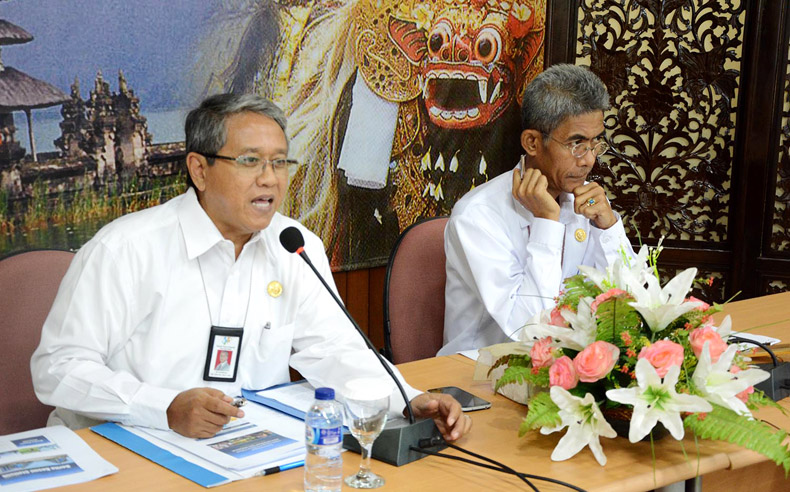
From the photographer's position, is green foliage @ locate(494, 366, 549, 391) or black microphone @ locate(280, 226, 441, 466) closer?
black microphone @ locate(280, 226, 441, 466)

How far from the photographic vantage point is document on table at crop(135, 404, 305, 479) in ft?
5.24

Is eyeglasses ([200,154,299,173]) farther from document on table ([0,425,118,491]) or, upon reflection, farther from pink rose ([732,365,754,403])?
pink rose ([732,365,754,403])

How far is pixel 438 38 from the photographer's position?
3.79 metres

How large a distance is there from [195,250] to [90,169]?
0.88m

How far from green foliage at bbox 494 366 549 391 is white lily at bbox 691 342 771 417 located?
28 cm

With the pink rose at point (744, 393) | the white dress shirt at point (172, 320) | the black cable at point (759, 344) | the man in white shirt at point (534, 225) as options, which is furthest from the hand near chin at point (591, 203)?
the pink rose at point (744, 393)

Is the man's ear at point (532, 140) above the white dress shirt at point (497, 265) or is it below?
above

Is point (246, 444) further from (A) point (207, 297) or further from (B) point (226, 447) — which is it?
(A) point (207, 297)

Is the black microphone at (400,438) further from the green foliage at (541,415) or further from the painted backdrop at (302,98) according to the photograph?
the painted backdrop at (302,98)

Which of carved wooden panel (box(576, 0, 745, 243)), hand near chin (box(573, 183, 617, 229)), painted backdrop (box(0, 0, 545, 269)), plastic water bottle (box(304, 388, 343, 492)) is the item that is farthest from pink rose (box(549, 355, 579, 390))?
carved wooden panel (box(576, 0, 745, 243))

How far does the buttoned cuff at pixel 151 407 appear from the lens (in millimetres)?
1754

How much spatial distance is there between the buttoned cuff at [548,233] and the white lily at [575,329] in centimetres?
83

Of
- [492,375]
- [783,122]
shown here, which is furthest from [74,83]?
[783,122]

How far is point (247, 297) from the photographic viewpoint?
7.03ft
